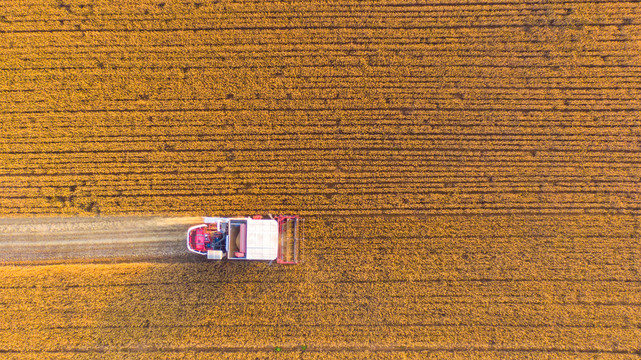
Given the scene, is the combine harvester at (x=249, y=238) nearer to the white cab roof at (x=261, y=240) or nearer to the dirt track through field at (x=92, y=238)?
the white cab roof at (x=261, y=240)

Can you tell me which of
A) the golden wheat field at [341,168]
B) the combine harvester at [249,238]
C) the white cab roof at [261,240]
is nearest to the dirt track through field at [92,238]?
the golden wheat field at [341,168]

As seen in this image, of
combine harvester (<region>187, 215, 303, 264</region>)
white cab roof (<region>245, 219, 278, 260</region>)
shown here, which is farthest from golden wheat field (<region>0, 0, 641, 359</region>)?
white cab roof (<region>245, 219, 278, 260</region>)

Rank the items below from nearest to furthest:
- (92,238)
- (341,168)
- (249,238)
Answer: (249,238) → (92,238) → (341,168)

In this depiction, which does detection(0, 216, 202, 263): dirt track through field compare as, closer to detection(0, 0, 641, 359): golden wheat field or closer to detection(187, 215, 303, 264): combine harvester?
detection(0, 0, 641, 359): golden wheat field

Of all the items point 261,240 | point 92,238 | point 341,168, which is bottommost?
point 92,238

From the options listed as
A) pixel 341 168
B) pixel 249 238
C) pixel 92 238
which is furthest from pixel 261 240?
pixel 92 238

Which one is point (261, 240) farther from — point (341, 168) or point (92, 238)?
point (92, 238)

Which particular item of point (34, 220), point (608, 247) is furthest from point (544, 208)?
point (34, 220)
